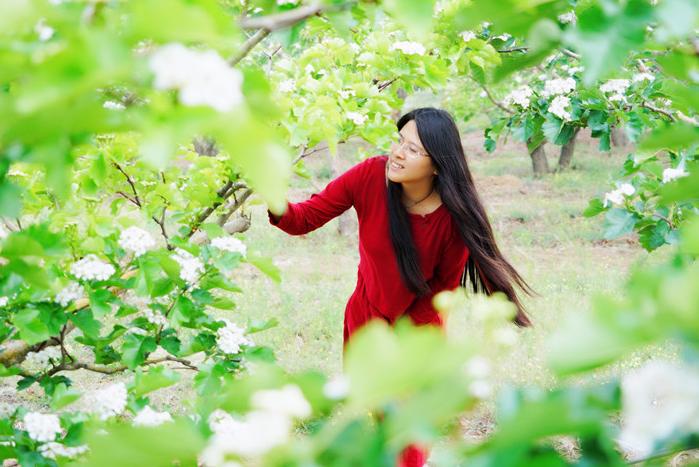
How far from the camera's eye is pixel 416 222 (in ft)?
9.59

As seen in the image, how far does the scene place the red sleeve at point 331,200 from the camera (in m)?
2.91

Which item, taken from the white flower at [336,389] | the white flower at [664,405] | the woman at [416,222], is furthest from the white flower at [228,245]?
the white flower at [664,405]

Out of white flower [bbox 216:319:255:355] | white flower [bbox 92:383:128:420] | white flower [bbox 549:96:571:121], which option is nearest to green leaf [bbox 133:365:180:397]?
white flower [bbox 92:383:128:420]

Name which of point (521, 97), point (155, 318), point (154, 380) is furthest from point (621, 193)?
point (154, 380)

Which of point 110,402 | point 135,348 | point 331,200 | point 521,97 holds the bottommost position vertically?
point 331,200

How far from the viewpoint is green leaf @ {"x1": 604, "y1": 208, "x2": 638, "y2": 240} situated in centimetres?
232

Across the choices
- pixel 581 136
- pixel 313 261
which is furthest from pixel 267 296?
pixel 581 136

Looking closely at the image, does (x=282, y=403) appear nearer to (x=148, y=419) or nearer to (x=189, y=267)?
(x=148, y=419)

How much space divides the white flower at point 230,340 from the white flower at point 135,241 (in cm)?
29

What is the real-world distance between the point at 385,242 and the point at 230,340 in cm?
138

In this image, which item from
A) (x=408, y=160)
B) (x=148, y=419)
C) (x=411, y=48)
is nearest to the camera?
(x=148, y=419)

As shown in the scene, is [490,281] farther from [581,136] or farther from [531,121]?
[581,136]

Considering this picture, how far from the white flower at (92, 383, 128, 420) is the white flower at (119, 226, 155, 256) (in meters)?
0.34

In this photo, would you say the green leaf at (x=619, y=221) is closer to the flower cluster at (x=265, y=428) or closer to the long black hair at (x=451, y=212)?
the long black hair at (x=451, y=212)
